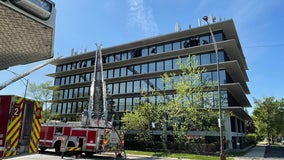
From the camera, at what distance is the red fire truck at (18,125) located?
6.16 meters

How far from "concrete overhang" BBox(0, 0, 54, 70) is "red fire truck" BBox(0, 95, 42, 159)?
200 cm

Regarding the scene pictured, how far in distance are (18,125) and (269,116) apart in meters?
51.0

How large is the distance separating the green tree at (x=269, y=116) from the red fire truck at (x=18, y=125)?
5004cm

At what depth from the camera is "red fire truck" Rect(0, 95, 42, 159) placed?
20.2ft

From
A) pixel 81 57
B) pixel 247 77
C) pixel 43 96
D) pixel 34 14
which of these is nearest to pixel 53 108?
pixel 43 96

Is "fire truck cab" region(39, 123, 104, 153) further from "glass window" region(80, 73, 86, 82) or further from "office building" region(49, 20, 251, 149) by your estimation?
"glass window" region(80, 73, 86, 82)

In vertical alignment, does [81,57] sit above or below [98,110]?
above

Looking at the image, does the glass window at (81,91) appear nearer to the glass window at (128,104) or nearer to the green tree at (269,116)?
the glass window at (128,104)

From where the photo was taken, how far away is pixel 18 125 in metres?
6.65

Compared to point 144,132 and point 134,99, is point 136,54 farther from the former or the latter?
point 144,132

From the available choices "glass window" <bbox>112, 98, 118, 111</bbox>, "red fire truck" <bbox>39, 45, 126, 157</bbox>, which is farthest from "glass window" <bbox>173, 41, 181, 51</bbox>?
"red fire truck" <bbox>39, 45, 126, 157</bbox>

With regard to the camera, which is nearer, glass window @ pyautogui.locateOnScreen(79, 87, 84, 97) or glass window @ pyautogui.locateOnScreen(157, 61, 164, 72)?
glass window @ pyautogui.locateOnScreen(157, 61, 164, 72)

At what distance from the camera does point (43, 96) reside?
Answer: 154 ft

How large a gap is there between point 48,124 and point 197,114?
15357mm
